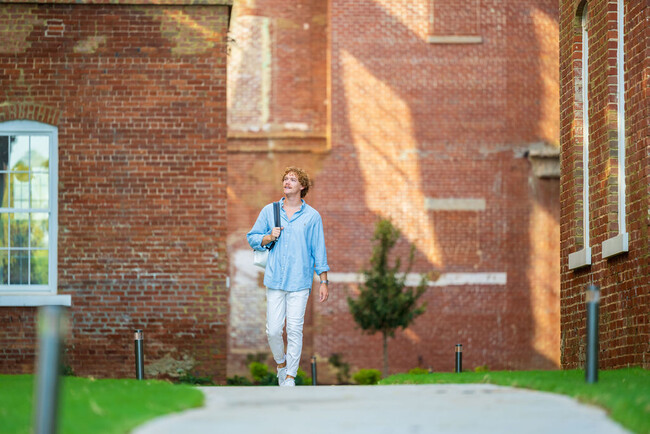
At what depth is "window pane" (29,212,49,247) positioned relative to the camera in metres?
15.5

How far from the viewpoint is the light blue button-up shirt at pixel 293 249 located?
1075 cm

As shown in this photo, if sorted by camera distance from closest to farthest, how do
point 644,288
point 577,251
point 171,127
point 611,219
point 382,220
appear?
1. point 644,288
2. point 611,219
3. point 577,251
4. point 171,127
5. point 382,220

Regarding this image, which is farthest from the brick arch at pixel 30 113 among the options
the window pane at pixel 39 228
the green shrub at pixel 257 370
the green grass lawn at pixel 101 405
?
the green shrub at pixel 257 370

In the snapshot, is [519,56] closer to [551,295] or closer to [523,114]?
[523,114]

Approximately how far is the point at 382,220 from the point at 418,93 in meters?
3.61

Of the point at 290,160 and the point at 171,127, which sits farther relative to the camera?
the point at 290,160

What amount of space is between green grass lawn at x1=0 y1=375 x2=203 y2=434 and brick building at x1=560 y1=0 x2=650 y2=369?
503 cm

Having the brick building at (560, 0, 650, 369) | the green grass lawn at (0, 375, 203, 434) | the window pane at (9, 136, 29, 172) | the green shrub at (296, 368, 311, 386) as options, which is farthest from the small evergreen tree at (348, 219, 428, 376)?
the green grass lawn at (0, 375, 203, 434)

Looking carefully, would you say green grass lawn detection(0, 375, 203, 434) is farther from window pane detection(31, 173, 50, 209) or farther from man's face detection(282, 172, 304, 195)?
window pane detection(31, 173, 50, 209)

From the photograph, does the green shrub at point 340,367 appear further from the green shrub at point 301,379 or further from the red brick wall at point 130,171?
the red brick wall at point 130,171

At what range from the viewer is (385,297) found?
2662cm

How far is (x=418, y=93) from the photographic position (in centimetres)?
2866

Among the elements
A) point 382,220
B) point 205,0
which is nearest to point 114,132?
point 205,0

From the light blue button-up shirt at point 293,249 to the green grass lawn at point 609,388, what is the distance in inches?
68.3
